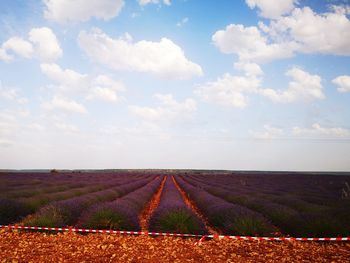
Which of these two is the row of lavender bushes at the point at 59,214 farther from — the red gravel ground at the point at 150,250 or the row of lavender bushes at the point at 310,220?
the row of lavender bushes at the point at 310,220

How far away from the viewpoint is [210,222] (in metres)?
9.61

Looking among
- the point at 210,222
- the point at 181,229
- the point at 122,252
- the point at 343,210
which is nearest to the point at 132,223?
the point at 181,229

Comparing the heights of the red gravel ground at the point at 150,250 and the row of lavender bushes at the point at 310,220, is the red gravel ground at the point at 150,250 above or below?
below

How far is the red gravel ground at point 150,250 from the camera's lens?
5242mm

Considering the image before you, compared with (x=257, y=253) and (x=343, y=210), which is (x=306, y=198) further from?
(x=257, y=253)

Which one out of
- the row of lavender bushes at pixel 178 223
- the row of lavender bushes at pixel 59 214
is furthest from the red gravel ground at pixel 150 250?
the row of lavender bushes at pixel 59 214

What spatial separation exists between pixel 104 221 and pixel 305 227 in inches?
187

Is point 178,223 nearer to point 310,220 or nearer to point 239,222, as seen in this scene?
point 239,222

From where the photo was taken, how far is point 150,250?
226 inches

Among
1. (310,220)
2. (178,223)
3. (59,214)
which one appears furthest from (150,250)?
(310,220)

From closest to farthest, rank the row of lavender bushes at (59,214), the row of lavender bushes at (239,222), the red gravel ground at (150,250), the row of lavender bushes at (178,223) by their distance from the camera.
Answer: the red gravel ground at (150,250)
the row of lavender bushes at (239,222)
the row of lavender bushes at (178,223)
the row of lavender bushes at (59,214)

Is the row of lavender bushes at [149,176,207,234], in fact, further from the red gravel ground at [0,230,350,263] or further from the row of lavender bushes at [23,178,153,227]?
the row of lavender bushes at [23,178,153,227]

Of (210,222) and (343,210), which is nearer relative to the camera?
(343,210)

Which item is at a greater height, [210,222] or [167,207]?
[167,207]
